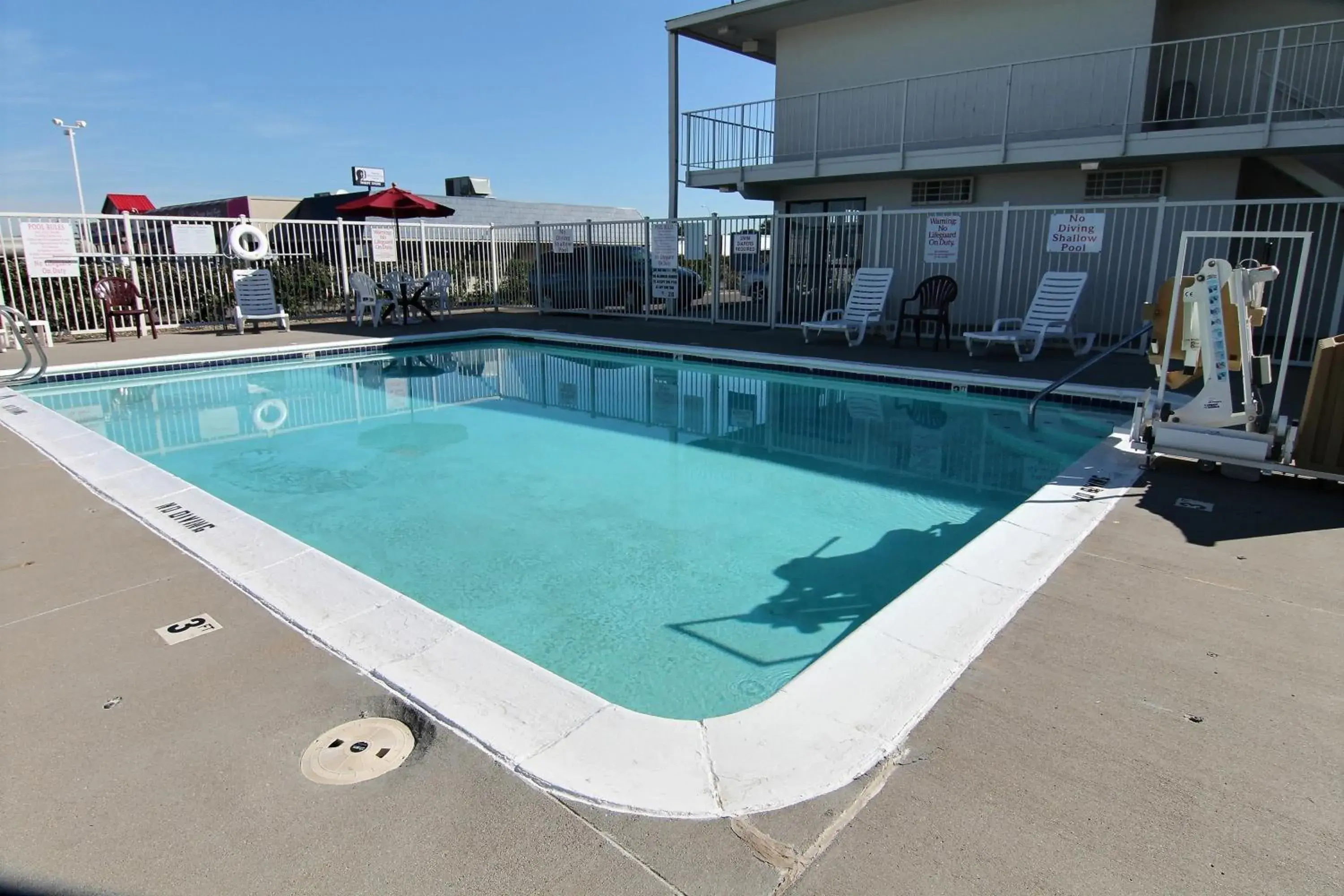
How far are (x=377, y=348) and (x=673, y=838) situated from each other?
11382mm

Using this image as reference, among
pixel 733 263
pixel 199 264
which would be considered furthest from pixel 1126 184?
pixel 199 264

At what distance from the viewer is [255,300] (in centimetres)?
1275

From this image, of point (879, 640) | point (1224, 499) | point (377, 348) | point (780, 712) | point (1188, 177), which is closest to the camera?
Result: point (780, 712)

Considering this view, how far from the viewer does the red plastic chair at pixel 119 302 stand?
1132cm

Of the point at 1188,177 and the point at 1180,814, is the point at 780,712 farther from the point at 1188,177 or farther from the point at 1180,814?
the point at 1188,177

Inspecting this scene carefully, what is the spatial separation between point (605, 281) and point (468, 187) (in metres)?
19.0

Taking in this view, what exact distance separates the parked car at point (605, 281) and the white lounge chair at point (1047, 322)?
5.85 metres

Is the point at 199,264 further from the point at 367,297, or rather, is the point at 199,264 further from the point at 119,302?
the point at 367,297

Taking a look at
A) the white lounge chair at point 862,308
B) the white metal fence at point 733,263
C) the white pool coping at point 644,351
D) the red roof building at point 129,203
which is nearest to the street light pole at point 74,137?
the red roof building at point 129,203

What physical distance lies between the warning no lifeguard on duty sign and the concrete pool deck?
317 inches

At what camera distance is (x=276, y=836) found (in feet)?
5.66

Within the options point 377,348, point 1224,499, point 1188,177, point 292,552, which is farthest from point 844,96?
point 292,552

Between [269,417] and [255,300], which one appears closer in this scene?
[269,417]

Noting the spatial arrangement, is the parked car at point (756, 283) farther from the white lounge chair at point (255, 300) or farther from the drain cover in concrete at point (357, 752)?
the drain cover in concrete at point (357, 752)
